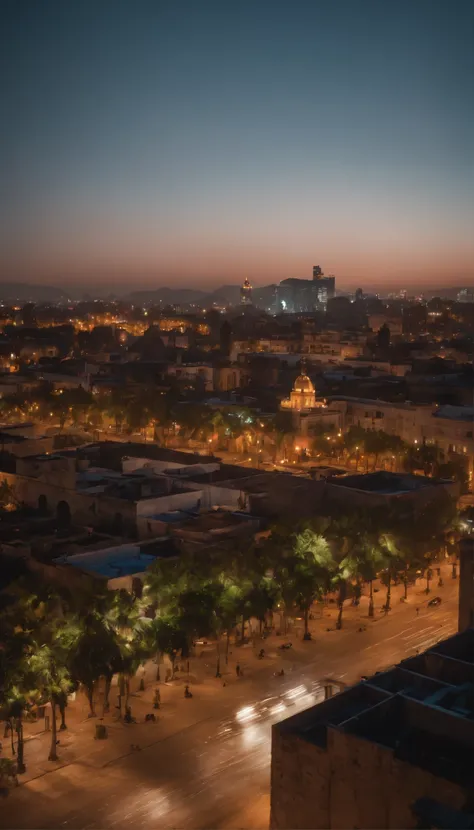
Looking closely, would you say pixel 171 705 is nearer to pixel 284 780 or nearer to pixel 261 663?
pixel 261 663

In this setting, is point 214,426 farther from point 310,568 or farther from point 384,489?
point 310,568

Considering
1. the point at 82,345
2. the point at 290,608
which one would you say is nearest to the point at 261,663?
the point at 290,608

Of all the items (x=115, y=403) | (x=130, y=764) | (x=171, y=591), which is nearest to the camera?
(x=130, y=764)

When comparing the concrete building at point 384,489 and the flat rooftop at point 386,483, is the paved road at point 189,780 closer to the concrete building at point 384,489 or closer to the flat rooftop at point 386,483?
the concrete building at point 384,489

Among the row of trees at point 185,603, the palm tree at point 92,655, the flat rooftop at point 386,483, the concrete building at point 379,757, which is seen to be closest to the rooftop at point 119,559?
the row of trees at point 185,603

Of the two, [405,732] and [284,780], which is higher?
[405,732]

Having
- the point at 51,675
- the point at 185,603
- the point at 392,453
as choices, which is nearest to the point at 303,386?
the point at 392,453
